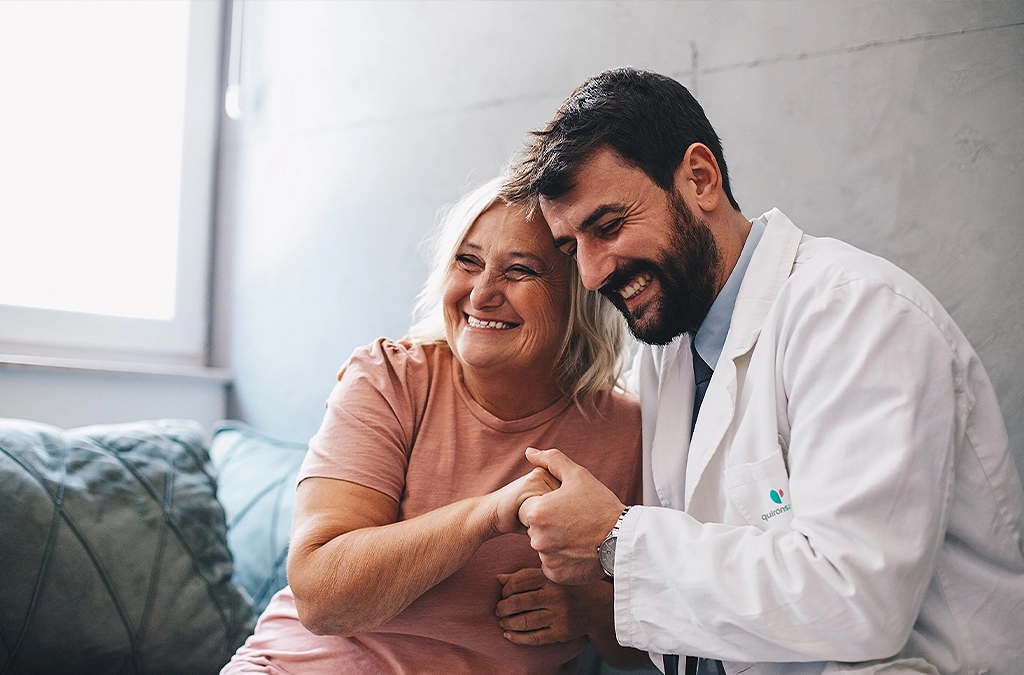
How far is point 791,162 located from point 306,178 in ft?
4.77

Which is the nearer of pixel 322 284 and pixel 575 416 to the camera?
pixel 575 416

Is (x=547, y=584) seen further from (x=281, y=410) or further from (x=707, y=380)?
(x=281, y=410)

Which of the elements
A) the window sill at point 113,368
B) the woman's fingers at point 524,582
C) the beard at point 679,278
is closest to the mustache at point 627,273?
the beard at point 679,278

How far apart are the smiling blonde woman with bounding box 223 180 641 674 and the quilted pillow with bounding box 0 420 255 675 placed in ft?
0.65

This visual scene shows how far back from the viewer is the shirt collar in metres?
1.38

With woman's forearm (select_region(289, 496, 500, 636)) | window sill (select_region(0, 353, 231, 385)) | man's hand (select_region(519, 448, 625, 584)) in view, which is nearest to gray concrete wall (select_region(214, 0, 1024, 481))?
window sill (select_region(0, 353, 231, 385))

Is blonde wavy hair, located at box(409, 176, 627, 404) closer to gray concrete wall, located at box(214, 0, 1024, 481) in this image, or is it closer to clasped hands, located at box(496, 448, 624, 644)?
clasped hands, located at box(496, 448, 624, 644)

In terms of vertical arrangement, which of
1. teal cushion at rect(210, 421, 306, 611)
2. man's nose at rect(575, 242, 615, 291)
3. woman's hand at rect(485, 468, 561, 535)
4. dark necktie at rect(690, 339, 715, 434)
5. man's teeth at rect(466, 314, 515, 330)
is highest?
man's nose at rect(575, 242, 615, 291)

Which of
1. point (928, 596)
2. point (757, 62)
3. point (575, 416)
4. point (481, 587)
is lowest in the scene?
point (481, 587)

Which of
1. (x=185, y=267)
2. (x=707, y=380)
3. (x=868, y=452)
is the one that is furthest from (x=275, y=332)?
(x=868, y=452)

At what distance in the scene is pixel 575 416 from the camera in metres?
1.54

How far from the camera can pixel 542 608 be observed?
1.38m

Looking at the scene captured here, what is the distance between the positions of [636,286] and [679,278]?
2.9 inches

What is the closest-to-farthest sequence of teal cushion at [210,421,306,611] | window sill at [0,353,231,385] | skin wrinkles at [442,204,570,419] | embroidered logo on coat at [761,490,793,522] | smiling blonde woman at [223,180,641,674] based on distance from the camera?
embroidered logo on coat at [761,490,793,522]
smiling blonde woman at [223,180,641,674]
skin wrinkles at [442,204,570,419]
teal cushion at [210,421,306,611]
window sill at [0,353,231,385]
